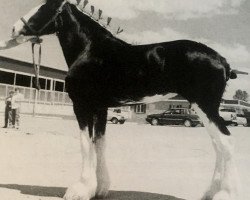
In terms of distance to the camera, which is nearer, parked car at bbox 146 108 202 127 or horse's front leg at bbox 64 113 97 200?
horse's front leg at bbox 64 113 97 200

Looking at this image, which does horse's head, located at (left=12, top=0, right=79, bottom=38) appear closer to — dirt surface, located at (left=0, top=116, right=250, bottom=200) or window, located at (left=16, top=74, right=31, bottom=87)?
dirt surface, located at (left=0, top=116, right=250, bottom=200)

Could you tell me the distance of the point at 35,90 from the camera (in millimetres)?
10414

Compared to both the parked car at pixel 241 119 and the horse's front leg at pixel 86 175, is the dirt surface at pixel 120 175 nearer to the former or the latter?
the horse's front leg at pixel 86 175

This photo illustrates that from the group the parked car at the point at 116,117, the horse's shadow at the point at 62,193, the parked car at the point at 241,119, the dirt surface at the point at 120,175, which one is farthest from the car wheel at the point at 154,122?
the horse's shadow at the point at 62,193

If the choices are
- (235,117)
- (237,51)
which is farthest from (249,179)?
(235,117)

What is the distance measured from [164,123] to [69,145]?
10.7 metres

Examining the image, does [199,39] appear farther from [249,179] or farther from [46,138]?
[46,138]

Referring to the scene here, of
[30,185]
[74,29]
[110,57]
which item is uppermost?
[74,29]

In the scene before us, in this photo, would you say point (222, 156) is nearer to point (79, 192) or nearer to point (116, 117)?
point (79, 192)

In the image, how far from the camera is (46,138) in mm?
5984

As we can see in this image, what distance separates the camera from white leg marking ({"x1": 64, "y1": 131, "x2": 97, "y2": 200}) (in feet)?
9.07

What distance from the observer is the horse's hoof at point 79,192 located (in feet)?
9.05

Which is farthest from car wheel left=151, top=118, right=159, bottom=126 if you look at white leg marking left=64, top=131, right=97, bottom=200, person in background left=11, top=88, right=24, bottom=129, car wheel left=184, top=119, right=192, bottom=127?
white leg marking left=64, top=131, right=97, bottom=200

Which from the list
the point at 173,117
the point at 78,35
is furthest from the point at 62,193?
the point at 173,117
